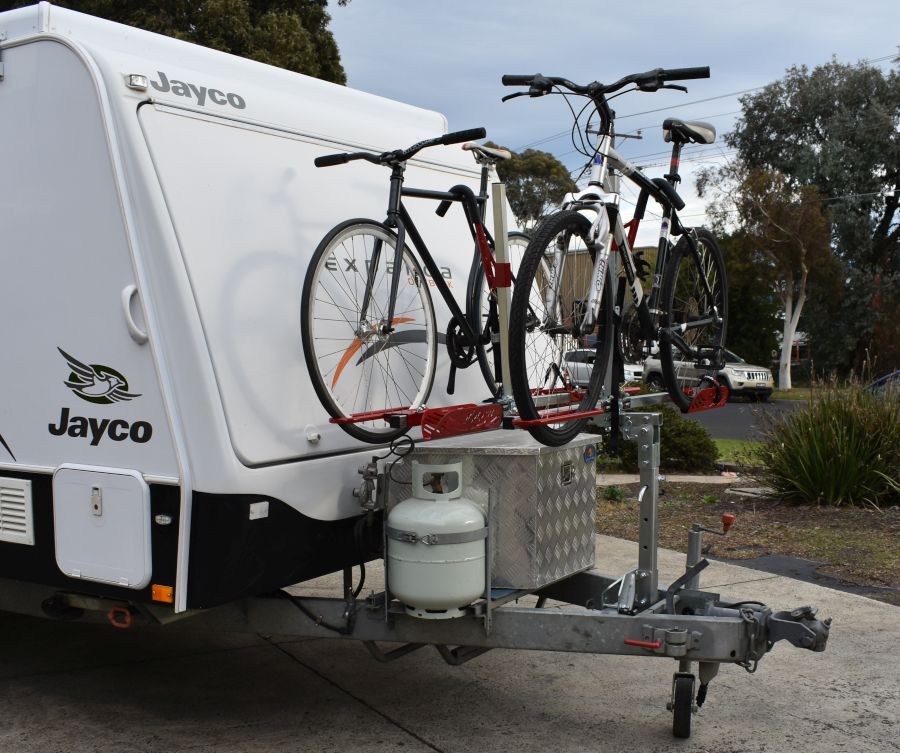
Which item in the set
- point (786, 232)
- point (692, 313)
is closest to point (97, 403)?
point (692, 313)

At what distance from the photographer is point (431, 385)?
14.8 ft

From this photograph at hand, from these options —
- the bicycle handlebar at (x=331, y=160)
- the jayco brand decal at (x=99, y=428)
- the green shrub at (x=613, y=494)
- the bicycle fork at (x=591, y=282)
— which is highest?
the bicycle handlebar at (x=331, y=160)

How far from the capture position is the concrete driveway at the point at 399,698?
407 centimetres

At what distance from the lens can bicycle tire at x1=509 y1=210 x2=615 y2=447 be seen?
153 inches

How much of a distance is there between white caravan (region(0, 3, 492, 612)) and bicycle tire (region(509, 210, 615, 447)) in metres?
0.81

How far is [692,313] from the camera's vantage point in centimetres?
536

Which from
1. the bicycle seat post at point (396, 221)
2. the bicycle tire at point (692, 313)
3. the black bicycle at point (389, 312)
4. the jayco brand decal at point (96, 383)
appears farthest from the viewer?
the bicycle tire at point (692, 313)

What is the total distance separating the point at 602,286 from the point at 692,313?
1.17m

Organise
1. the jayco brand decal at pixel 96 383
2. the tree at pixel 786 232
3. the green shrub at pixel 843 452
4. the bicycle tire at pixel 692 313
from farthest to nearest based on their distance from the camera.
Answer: the tree at pixel 786 232
the green shrub at pixel 843 452
the bicycle tire at pixel 692 313
the jayco brand decal at pixel 96 383

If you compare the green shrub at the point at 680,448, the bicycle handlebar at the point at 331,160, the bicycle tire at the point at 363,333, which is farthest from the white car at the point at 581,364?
the green shrub at the point at 680,448

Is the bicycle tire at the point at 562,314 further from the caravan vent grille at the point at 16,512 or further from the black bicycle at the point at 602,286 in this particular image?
the caravan vent grille at the point at 16,512

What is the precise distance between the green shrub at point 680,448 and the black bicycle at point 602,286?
18.6ft

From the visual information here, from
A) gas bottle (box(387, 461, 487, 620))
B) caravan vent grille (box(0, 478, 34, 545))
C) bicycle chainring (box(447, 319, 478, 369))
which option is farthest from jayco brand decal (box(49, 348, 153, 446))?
bicycle chainring (box(447, 319, 478, 369))

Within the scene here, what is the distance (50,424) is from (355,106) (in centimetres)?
202
